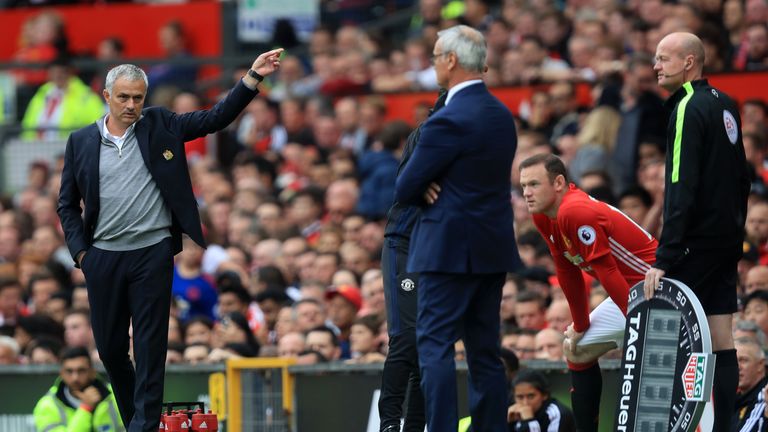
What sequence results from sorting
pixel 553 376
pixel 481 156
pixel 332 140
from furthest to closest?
pixel 332 140, pixel 553 376, pixel 481 156

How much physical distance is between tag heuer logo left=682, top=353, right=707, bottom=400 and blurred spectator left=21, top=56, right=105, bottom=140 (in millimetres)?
12633

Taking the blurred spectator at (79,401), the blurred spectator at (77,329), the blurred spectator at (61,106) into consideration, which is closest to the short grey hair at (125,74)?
the blurred spectator at (79,401)

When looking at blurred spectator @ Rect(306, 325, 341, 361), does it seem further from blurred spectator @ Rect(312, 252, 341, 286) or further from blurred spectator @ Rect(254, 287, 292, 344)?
blurred spectator @ Rect(312, 252, 341, 286)

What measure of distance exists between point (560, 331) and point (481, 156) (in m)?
4.11

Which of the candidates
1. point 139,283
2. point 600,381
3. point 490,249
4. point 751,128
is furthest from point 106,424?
point 751,128

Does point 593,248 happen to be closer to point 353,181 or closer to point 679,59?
point 679,59

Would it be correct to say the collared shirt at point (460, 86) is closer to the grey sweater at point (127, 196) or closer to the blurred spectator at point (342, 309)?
the grey sweater at point (127, 196)

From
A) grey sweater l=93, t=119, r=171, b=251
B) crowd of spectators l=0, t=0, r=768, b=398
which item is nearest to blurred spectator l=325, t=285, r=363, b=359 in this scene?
→ crowd of spectators l=0, t=0, r=768, b=398

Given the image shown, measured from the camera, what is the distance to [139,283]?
8688 millimetres

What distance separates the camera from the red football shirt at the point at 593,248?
8828 millimetres

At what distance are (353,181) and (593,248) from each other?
7437mm

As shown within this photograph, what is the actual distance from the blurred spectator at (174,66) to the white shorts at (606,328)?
490 inches

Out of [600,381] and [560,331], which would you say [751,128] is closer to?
[560,331]

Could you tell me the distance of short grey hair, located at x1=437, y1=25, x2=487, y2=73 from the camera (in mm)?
7676
